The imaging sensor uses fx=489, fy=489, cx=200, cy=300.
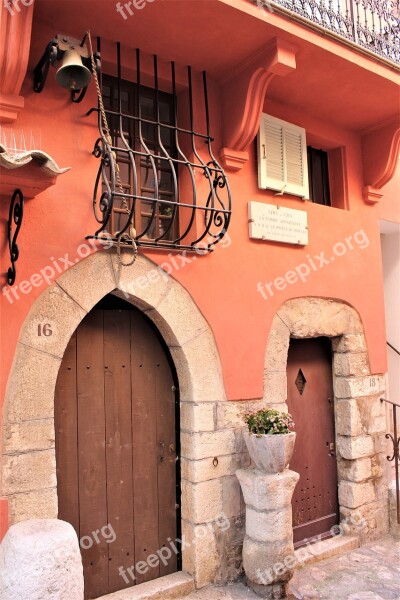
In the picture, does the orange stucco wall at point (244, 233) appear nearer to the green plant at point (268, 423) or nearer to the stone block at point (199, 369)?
the stone block at point (199, 369)

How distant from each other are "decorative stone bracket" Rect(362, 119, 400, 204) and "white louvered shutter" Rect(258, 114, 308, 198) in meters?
0.93

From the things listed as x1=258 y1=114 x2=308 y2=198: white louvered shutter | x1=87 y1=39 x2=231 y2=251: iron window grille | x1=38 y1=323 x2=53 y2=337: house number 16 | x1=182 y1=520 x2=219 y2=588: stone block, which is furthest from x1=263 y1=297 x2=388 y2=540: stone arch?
x1=38 y1=323 x2=53 y2=337: house number 16

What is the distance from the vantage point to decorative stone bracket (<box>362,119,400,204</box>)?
4902 mm

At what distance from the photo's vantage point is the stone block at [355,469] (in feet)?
15.0

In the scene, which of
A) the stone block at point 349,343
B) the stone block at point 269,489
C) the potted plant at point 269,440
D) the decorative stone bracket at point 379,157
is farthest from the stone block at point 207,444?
the decorative stone bracket at point 379,157

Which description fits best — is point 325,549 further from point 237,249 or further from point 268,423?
point 237,249

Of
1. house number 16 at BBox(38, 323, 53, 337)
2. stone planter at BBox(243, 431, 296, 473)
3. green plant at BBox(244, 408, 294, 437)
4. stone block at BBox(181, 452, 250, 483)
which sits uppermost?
house number 16 at BBox(38, 323, 53, 337)

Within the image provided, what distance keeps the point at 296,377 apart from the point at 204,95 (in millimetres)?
2598

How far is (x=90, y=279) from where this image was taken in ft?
10.6

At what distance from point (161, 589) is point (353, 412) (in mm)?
2319

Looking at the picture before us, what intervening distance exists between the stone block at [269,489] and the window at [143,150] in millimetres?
1922

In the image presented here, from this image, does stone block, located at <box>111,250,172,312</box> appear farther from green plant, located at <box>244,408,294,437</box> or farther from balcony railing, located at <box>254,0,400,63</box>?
balcony railing, located at <box>254,0,400,63</box>

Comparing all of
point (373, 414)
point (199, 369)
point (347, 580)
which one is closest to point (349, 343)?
point (373, 414)

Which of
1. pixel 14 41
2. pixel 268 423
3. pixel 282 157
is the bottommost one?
pixel 268 423
